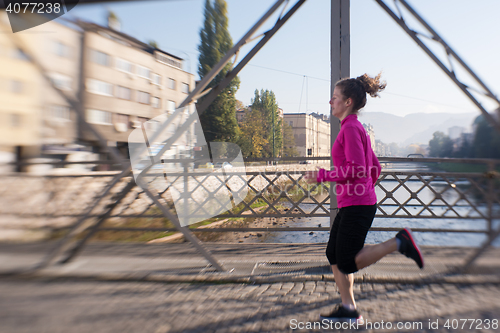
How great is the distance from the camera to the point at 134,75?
302 centimetres

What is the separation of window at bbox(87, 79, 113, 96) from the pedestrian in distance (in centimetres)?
228

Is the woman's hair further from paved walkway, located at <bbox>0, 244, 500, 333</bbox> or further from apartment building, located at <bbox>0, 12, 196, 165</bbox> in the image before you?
apartment building, located at <bbox>0, 12, 196, 165</bbox>

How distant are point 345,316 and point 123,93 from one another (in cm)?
282

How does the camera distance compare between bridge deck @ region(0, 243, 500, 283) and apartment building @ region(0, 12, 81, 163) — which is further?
apartment building @ region(0, 12, 81, 163)

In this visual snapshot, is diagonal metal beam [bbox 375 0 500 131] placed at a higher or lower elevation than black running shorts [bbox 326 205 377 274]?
higher

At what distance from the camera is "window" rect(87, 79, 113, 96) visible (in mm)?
2938

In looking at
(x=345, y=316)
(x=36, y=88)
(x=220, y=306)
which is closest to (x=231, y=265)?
(x=220, y=306)

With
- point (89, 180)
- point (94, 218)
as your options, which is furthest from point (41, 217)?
point (94, 218)

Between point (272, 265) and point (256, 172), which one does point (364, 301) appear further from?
point (256, 172)

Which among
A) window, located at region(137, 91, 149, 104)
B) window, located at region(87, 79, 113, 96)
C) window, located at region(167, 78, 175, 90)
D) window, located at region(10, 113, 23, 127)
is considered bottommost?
window, located at region(10, 113, 23, 127)

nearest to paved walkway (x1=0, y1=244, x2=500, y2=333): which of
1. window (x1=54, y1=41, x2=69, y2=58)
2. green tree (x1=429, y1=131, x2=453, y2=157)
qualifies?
green tree (x1=429, y1=131, x2=453, y2=157)

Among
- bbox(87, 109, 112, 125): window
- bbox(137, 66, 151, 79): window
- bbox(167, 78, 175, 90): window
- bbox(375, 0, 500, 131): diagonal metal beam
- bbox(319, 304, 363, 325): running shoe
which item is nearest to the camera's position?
bbox(319, 304, 363, 325): running shoe

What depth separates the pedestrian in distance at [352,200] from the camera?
5.68ft

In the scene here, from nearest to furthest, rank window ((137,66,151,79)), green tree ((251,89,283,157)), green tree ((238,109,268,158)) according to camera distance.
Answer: window ((137,66,151,79))
green tree ((238,109,268,158))
green tree ((251,89,283,157))
